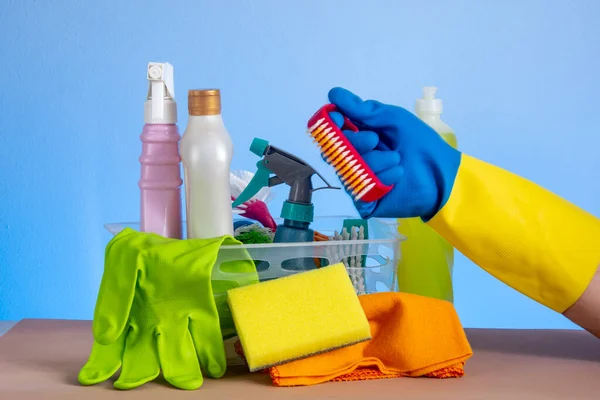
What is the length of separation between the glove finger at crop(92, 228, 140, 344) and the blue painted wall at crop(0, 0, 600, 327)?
1.04m

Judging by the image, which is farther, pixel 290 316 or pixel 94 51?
pixel 94 51

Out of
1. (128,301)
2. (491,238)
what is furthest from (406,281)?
(128,301)

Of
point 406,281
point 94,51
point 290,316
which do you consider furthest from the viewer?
point 94,51

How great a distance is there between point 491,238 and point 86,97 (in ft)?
3.93

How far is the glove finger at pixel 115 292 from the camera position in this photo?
80cm

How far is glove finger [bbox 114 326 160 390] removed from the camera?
0.82 m

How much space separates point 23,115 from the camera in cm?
184

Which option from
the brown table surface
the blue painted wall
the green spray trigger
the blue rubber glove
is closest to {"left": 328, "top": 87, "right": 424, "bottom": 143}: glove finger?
the blue rubber glove

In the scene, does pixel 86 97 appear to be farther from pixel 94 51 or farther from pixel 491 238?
pixel 491 238

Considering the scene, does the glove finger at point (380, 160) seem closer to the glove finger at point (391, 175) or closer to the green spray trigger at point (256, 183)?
the glove finger at point (391, 175)

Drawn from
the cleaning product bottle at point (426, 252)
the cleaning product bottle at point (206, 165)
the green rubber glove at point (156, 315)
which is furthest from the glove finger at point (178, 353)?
the cleaning product bottle at point (426, 252)

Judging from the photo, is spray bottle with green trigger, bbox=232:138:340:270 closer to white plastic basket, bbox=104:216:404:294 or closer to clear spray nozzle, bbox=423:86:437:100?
white plastic basket, bbox=104:216:404:294

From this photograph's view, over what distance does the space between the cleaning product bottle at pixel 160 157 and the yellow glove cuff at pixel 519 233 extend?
0.96ft

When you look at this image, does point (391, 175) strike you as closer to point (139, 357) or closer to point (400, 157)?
point (400, 157)
